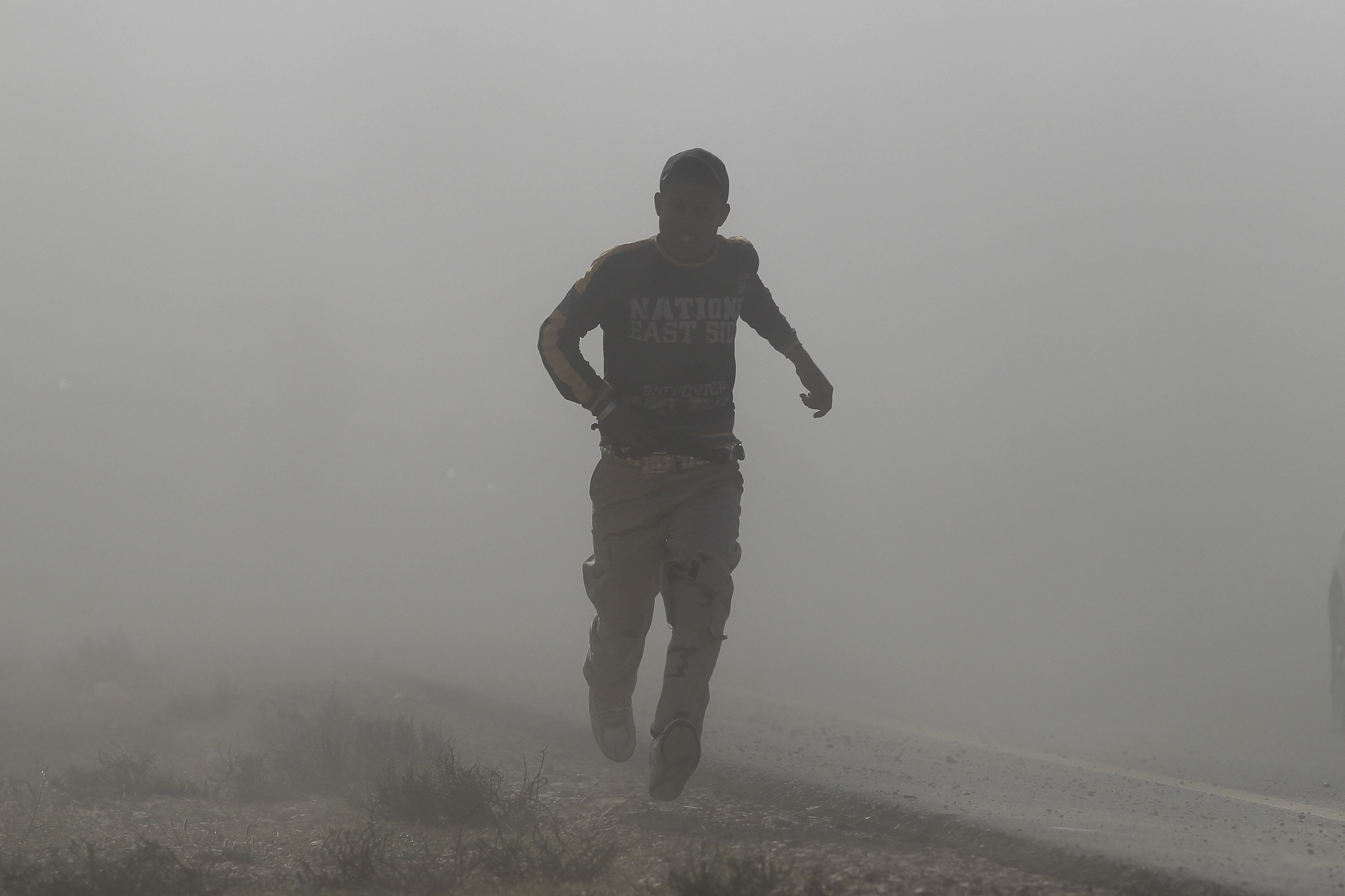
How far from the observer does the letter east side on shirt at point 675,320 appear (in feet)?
12.6

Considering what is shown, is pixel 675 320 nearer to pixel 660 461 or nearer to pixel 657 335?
pixel 657 335

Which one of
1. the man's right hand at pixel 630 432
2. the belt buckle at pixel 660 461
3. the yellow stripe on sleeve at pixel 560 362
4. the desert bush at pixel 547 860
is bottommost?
the desert bush at pixel 547 860

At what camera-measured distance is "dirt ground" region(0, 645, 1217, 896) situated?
3350 mm

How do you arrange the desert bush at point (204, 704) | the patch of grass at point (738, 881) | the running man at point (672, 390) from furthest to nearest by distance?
the desert bush at point (204, 704) → the running man at point (672, 390) → the patch of grass at point (738, 881)

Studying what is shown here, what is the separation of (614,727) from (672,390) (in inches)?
64.6

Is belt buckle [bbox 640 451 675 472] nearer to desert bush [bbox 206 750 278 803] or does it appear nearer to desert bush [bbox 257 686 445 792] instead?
desert bush [bbox 257 686 445 792]

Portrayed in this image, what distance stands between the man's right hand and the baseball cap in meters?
0.88

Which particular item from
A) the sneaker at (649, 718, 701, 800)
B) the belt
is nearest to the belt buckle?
the belt

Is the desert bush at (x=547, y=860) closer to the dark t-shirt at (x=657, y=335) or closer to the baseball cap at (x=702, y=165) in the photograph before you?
the dark t-shirt at (x=657, y=335)

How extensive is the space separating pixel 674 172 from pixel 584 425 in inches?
3224

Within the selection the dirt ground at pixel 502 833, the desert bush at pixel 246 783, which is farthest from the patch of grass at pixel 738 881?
the desert bush at pixel 246 783

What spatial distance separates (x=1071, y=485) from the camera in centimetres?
6656

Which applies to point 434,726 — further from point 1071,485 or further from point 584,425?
point 584,425

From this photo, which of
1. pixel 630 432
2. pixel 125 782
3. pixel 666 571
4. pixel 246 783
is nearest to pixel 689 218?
pixel 630 432
